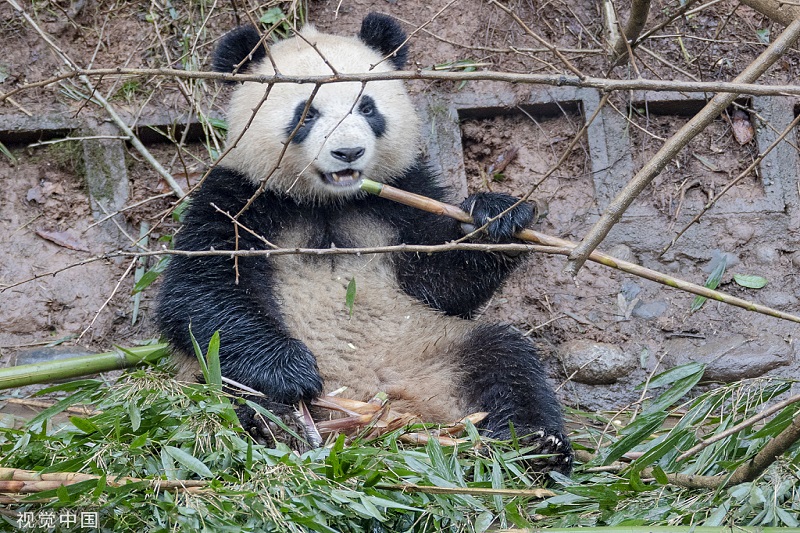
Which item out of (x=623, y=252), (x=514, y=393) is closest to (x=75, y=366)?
(x=514, y=393)

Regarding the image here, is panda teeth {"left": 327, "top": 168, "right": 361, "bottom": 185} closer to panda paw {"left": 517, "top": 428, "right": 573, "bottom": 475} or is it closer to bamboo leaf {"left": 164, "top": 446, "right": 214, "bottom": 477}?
panda paw {"left": 517, "top": 428, "right": 573, "bottom": 475}

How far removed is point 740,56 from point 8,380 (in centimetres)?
510

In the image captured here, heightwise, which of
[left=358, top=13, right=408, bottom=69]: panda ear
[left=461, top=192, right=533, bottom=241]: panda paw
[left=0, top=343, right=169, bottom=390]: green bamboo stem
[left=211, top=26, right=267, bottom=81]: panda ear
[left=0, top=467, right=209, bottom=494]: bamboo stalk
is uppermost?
[left=358, top=13, right=408, bottom=69]: panda ear

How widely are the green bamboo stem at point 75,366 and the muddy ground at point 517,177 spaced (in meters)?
0.76

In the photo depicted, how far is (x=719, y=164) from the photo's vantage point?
593 cm

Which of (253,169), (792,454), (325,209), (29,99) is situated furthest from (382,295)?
(29,99)

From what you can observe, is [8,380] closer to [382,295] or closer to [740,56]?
[382,295]

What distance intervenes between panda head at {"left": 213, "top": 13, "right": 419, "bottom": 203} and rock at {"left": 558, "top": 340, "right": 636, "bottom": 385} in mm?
1613

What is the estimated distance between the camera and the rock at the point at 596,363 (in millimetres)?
5355

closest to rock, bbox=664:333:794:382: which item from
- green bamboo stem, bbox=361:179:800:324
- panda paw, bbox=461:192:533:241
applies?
green bamboo stem, bbox=361:179:800:324

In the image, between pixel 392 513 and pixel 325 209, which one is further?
pixel 325 209

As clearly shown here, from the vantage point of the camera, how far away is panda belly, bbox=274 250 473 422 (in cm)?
443

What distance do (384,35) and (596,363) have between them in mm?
2400

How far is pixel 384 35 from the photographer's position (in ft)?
16.8
